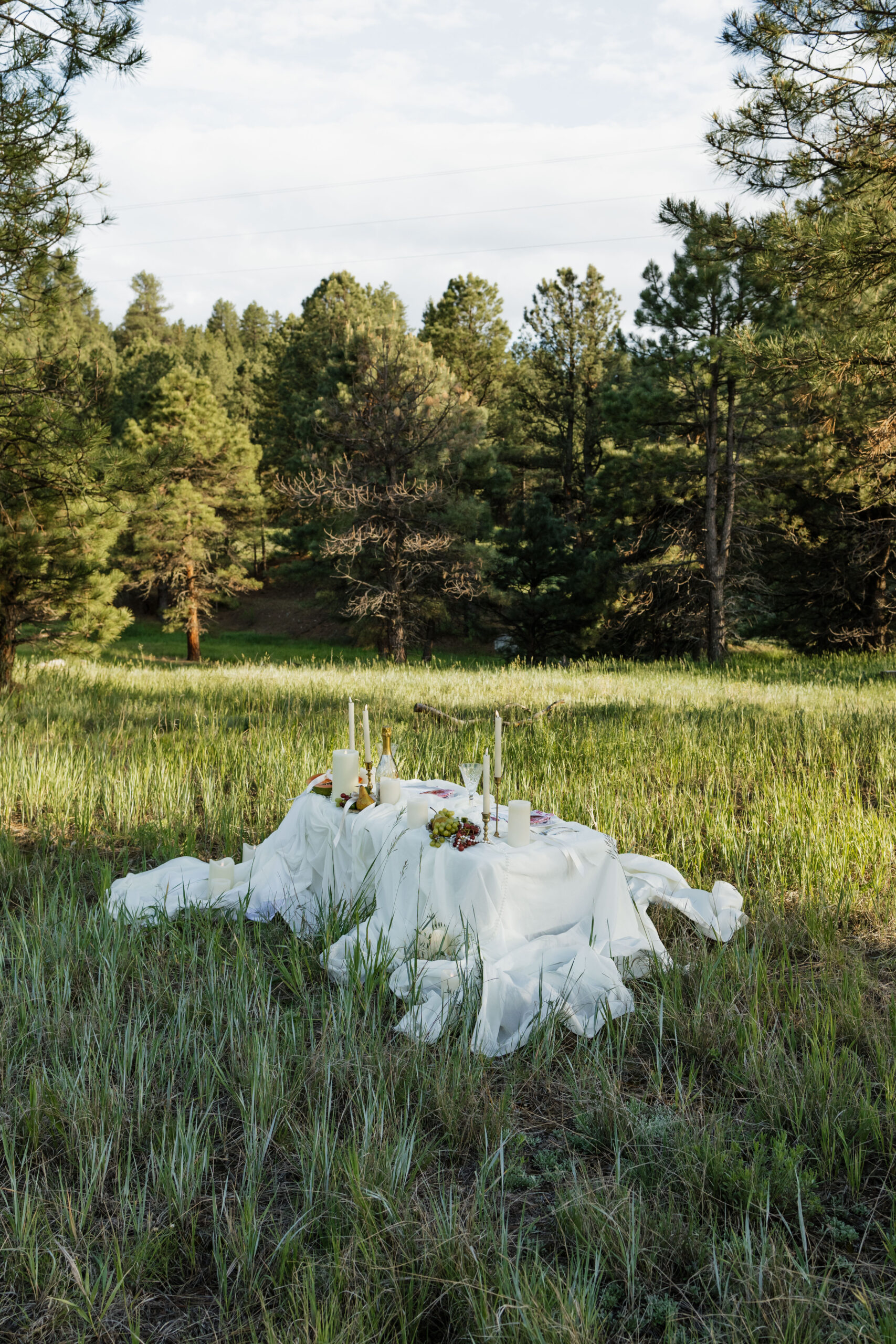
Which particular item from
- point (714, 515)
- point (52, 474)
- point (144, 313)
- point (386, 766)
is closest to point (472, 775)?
point (386, 766)

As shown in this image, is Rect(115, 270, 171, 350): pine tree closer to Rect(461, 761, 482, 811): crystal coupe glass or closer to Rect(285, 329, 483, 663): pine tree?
Rect(285, 329, 483, 663): pine tree

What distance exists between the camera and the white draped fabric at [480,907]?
2.94 m

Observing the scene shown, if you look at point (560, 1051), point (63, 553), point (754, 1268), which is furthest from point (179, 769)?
point (63, 553)

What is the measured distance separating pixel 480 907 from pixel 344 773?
1223mm

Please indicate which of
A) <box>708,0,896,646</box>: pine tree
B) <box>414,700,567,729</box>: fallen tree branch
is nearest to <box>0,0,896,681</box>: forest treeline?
<box>708,0,896,646</box>: pine tree

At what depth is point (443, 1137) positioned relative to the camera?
228 cm

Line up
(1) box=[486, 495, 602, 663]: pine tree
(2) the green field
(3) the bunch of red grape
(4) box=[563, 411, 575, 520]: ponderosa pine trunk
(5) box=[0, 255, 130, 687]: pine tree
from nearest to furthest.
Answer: (3) the bunch of red grape
(5) box=[0, 255, 130, 687]: pine tree
(1) box=[486, 495, 602, 663]: pine tree
(2) the green field
(4) box=[563, 411, 575, 520]: ponderosa pine trunk

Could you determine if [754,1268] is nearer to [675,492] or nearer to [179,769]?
[179,769]

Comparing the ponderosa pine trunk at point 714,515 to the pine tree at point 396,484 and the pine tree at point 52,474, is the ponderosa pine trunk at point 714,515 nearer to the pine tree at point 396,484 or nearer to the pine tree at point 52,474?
the pine tree at point 396,484

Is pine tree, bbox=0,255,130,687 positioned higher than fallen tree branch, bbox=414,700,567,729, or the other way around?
pine tree, bbox=0,255,130,687

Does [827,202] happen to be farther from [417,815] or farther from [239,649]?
[239,649]

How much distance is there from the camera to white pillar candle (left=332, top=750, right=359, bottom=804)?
161 inches

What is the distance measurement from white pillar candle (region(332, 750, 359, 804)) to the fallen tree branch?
2.45 metres

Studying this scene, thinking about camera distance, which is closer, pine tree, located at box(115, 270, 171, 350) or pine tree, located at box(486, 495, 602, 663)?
pine tree, located at box(486, 495, 602, 663)
